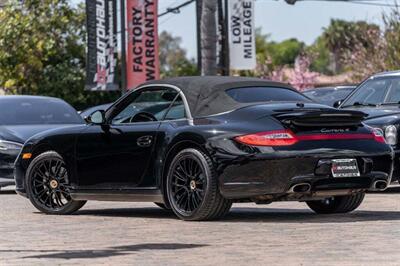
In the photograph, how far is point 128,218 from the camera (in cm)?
1228

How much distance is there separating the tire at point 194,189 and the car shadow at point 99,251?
1.47m

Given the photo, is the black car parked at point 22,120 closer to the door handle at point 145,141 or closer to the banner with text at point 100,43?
the door handle at point 145,141

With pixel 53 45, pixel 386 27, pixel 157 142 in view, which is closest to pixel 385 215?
pixel 157 142

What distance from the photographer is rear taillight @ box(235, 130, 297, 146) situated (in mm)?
10727

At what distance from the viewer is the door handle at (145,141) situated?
38.4ft

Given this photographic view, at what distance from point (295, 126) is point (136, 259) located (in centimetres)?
269

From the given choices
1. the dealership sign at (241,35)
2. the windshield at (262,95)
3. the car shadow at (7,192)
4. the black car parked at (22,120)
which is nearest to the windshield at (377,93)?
the windshield at (262,95)

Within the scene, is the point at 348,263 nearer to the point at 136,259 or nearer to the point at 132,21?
the point at 136,259

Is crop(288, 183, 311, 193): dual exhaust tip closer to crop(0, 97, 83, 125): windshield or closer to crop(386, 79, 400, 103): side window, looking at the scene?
crop(386, 79, 400, 103): side window

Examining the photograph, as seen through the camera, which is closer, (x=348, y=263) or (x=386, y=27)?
(x=348, y=263)

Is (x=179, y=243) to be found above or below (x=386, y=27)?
below

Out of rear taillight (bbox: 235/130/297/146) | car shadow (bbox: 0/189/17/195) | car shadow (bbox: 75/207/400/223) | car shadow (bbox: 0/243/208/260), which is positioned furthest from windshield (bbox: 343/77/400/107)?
car shadow (bbox: 0/243/208/260)

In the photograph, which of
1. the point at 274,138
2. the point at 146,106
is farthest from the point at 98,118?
the point at 274,138

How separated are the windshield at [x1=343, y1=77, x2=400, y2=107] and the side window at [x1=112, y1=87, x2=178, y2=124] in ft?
15.5
